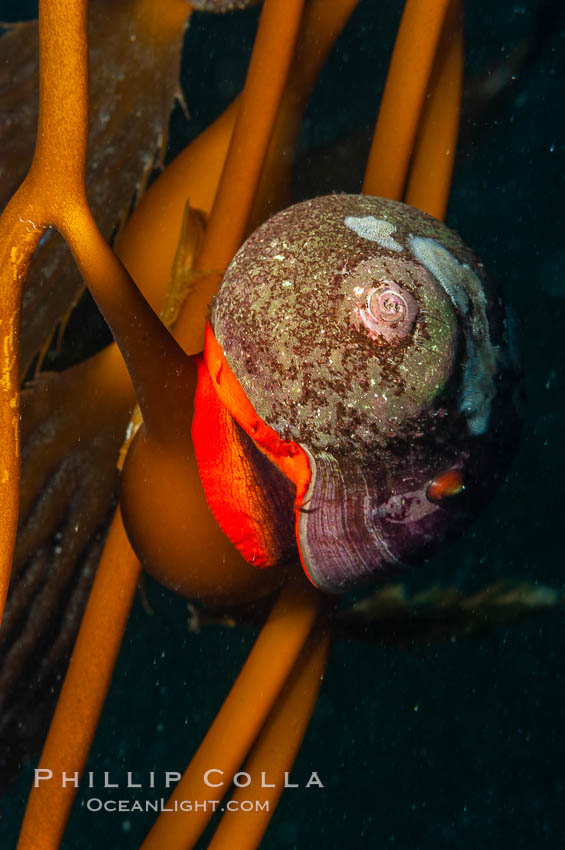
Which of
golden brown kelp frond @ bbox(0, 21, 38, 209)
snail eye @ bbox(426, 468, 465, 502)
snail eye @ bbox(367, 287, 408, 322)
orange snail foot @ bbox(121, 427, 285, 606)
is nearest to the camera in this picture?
snail eye @ bbox(367, 287, 408, 322)

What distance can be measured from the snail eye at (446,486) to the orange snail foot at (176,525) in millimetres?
324

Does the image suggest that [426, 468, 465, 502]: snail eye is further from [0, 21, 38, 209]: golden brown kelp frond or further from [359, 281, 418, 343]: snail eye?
[0, 21, 38, 209]: golden brown kelp frond

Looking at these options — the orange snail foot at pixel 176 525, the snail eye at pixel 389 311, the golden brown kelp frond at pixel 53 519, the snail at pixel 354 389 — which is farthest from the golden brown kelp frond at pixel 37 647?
the snail eye at pixel 389 311

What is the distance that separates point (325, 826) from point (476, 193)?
334 centimetres

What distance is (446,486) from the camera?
0.85 meters

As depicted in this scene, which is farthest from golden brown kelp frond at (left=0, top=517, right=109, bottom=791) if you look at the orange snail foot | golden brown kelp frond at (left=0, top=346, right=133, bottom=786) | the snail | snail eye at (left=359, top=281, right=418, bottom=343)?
snail eye at (left=359, top=281, right=418, bottom=343)

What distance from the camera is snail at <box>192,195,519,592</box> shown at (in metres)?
0.76

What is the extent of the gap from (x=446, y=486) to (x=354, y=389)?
0.20m

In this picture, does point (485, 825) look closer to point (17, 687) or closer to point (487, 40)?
point (17, 687)

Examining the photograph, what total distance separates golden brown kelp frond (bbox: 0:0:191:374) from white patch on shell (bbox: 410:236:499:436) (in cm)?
72

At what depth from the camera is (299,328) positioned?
768mm

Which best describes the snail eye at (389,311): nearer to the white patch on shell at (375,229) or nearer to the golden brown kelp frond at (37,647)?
the white patch on shell at (375,229)

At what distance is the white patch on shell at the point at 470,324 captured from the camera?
2.64ft

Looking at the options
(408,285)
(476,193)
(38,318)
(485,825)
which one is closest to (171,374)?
(408,285)
